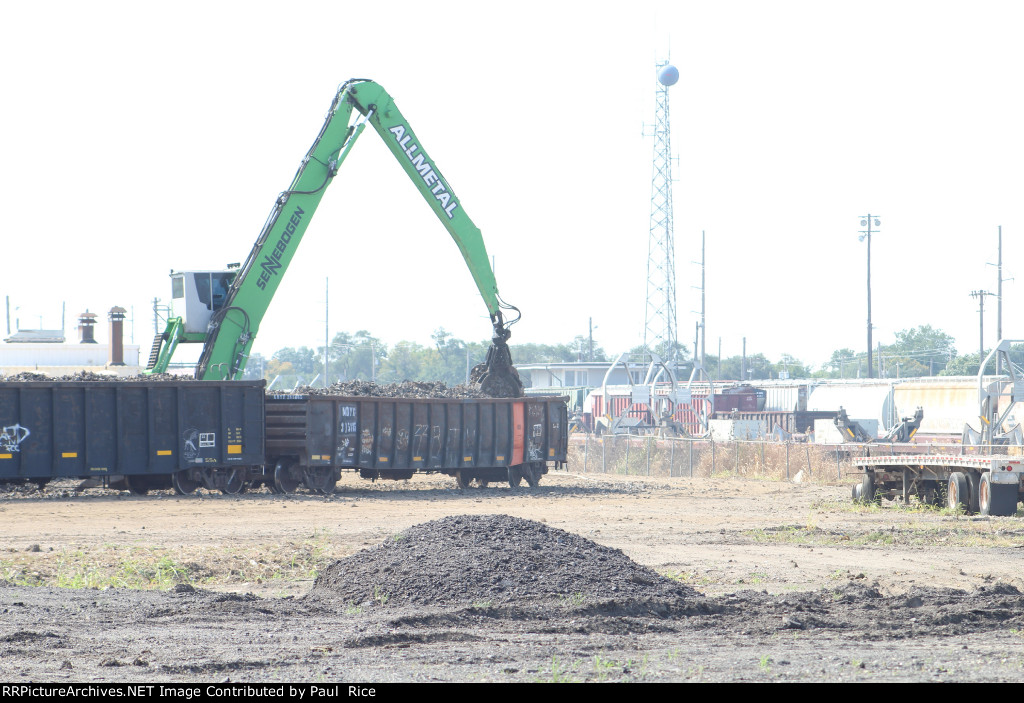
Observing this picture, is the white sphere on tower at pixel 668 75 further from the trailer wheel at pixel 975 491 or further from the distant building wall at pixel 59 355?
the trailer wheel at pixel 975 491

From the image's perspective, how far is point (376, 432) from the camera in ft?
87.1

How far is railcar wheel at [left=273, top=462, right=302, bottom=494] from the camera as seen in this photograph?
85.4 ft

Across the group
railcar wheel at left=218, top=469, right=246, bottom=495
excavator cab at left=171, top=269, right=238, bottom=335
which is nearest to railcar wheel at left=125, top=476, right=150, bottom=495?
railcar wheel at left=218, top=469, right=246, bottom=495

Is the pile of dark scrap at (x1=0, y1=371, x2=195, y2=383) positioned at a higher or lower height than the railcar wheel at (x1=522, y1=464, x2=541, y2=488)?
higher

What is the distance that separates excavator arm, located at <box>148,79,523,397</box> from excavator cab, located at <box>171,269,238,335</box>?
218mm

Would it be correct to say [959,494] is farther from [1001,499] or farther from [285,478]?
[285,478]

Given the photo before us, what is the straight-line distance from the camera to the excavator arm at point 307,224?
87.2ft

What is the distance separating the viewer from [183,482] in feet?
82.0

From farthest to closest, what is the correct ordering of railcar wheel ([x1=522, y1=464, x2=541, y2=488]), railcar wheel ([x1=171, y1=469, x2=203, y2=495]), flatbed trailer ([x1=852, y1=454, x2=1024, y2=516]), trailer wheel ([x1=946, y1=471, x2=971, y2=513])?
1. railcar wheel ([x1=522, y1=464, x2=541, y2=488])
2. railcar wheel ([x1=171, y1=469, x2=203, y2=495])
3. trailer wheel ([x1=946, y1=471, x2=971, y2=513])
4. flatbed trailer ([x1=852, y1=454, x2=1024, y2=516])

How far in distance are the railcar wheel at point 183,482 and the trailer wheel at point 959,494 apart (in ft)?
50.6

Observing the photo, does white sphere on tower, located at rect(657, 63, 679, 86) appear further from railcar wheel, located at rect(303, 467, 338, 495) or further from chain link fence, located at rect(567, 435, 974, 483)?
railcar wheel, located at rect(303, 467, 338, 495)
